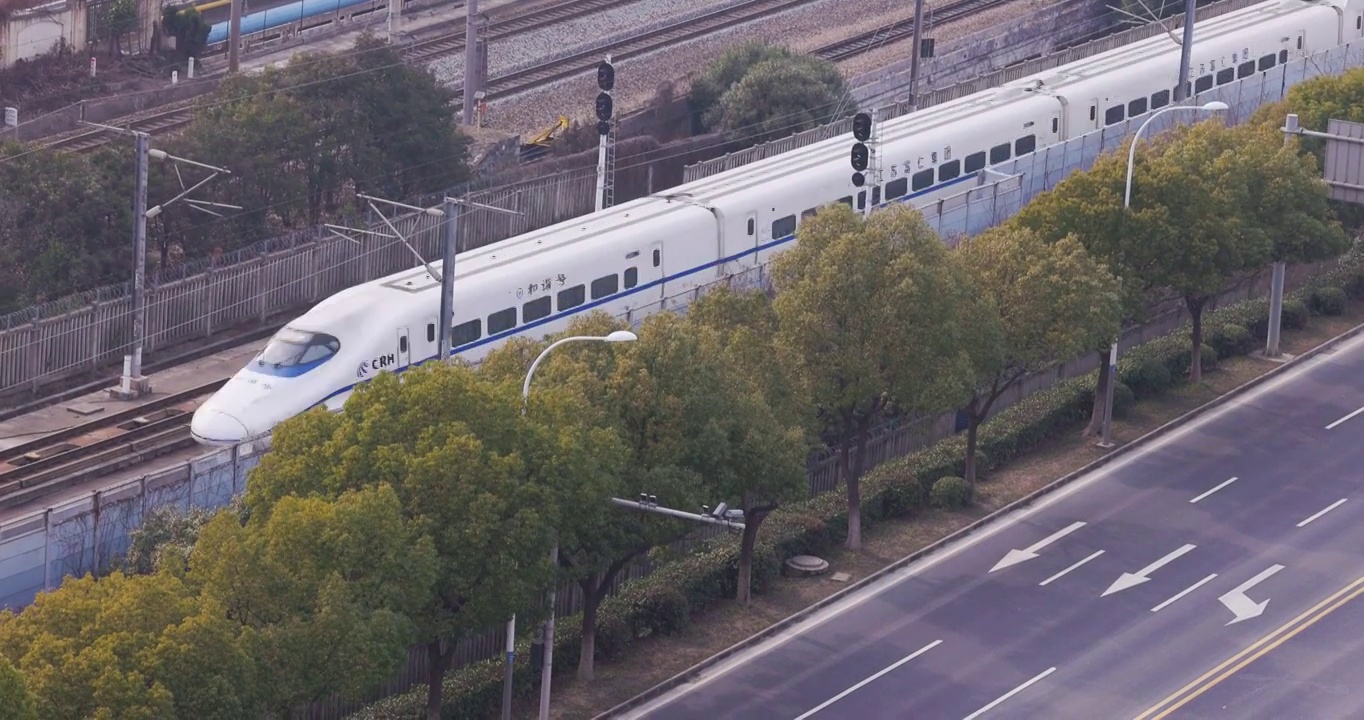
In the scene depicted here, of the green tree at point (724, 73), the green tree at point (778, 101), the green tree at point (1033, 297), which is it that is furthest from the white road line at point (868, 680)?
the green tree at point (724, 73)

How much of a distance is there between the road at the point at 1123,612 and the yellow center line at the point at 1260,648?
5 centimetres

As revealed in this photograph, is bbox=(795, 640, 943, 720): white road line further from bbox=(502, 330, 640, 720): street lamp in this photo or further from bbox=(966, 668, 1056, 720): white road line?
bbox=(502, 330, 640, 720): street lamp

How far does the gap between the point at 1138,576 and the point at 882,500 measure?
6422 mm

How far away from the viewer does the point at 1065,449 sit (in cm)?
5406

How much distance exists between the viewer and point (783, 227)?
58.5 meters

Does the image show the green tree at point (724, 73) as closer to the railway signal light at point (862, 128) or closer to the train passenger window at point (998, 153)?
the train passenger window at point (998, 153)

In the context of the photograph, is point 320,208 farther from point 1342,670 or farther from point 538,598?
point 1342,670

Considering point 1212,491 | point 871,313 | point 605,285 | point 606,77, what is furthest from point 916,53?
point 871,313

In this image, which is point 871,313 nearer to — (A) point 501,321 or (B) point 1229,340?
(A) point 501,321

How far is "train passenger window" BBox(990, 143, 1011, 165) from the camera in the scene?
6544 cm

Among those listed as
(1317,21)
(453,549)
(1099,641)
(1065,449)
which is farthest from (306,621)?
(1317,21)

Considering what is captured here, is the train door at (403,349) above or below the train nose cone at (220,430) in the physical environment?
above

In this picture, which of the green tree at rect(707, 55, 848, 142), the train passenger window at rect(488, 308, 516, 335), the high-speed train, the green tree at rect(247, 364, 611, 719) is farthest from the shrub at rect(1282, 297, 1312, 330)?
the green tree at rect(247, 364, 611, 719)

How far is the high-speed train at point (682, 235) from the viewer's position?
4781 cm
